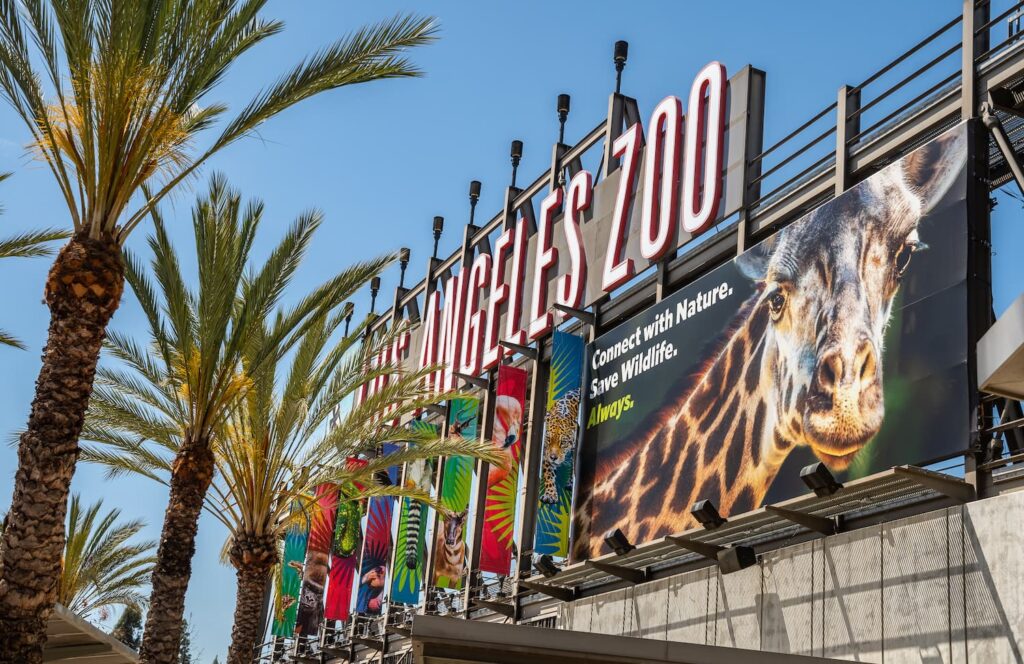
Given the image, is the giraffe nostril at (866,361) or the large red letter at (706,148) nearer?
the giraffe nostril at (866,361)

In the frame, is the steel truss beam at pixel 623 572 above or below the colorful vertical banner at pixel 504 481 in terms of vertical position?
below

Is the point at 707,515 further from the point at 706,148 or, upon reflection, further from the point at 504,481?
the point at 504,481

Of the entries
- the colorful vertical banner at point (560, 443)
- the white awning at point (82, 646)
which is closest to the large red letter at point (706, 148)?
the colorful vertical banner at point (560, 443)

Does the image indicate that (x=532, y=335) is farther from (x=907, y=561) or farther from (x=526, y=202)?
(x=907, y=561)

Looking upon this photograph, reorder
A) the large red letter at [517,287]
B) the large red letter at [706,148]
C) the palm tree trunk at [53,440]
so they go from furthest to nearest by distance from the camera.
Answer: the large red letter at [517,287]
the large red letter at [706,148]
the palm tree trunk at [53,440]

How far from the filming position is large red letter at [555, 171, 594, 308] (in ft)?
75.3

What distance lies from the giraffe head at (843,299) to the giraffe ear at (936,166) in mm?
15

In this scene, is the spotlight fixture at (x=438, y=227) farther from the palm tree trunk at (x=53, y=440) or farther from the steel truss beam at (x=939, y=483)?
the steel truss beam at (x=939, y=483)

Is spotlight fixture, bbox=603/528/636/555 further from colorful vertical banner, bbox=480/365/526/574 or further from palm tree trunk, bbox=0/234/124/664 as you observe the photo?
palm tree trunk, bbox=0/234/124/664

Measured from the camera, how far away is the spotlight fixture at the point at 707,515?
1565cm

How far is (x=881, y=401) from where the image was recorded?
13.8m

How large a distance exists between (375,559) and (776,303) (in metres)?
15.0

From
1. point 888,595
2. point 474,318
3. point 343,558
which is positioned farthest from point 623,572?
point 343,558

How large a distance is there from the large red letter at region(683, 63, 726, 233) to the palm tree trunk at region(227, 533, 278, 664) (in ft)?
31.0
